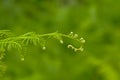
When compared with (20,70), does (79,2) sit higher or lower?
higher

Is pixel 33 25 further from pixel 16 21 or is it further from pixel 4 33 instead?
pixel 4 33

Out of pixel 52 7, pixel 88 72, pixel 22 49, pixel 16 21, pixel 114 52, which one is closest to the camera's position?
pixel 22 49

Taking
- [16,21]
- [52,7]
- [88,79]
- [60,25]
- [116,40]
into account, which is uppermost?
[52,7]

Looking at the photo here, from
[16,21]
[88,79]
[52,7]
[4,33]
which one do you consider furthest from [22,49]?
[52,7]

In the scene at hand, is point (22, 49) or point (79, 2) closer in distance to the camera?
point (22, 49)

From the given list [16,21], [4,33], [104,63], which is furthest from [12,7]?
[4,33]

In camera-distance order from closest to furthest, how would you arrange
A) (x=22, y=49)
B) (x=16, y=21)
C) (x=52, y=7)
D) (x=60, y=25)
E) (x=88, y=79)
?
(x=22, y=49) < (x=88, y=79) < (x=60, y=25) < (x=16, y=21) < (x=52, y=7)
